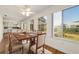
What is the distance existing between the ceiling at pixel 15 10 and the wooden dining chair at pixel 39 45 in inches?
21.8

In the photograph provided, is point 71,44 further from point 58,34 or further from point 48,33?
point 48,33

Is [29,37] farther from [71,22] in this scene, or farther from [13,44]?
[71,22]

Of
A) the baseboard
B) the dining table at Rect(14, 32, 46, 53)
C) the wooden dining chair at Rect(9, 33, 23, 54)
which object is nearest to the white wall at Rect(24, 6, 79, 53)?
the baseboard

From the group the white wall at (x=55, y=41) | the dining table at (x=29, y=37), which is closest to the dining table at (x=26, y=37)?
the dining table at (x=29, y=37)

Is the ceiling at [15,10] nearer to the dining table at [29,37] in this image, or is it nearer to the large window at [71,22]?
the dining table at [29,37]

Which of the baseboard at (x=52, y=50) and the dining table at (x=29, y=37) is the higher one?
the dining table at (x=29, y=37)

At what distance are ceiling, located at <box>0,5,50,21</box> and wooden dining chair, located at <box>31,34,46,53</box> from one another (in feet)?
1.81

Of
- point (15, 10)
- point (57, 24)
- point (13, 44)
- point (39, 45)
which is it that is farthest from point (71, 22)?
point (13, 44)

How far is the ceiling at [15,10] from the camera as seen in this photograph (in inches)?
70.1

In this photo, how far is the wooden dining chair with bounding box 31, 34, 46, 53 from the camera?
77.9 inches

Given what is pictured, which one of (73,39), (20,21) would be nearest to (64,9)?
(73,39)

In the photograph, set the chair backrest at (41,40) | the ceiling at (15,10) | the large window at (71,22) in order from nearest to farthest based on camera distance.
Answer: the ceiling at (15,10)
the large window at (71,22)
the chair backrest at (41,40)

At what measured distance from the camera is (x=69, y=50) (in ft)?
6.27

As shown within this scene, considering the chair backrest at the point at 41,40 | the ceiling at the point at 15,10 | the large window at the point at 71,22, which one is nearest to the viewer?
the ceiling at the point at 15,10
